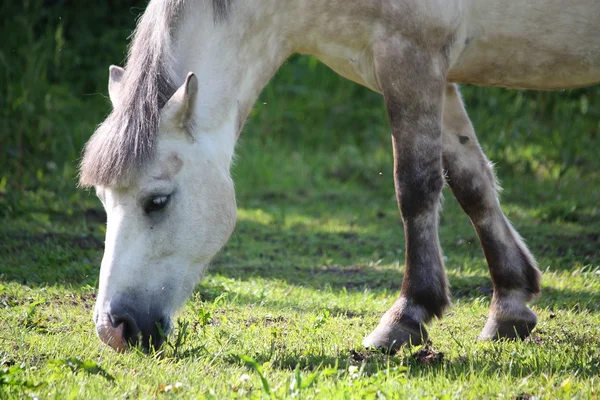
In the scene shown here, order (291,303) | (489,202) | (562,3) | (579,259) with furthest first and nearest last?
(579,259), (291,303), (489,202), (562,3)

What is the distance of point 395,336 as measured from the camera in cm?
321

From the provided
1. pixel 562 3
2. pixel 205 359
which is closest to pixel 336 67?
pixel 562 3

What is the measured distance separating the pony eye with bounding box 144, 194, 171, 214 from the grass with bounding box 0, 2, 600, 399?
1.57 feet

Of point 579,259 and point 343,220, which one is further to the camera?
point 343,220

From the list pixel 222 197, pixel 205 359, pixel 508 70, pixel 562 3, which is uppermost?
pixel 562 3

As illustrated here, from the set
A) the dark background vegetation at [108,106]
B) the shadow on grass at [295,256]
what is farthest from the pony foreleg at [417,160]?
the dark background vegetation at [108,106]

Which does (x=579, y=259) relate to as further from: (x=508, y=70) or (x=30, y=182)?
(x=30, y=182)

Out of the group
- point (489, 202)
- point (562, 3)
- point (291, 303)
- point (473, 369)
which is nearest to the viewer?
point (473, 369)

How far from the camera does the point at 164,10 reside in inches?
131

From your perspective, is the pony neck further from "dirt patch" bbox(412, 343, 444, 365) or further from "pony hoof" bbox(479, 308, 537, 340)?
"pony hoof" bbox(479, 308, 537, 340)

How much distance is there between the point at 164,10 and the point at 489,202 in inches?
67.0

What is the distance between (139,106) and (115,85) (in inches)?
15.9

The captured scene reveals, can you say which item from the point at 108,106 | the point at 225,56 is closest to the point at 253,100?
the point at 225,56

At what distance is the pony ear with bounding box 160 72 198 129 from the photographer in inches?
121
